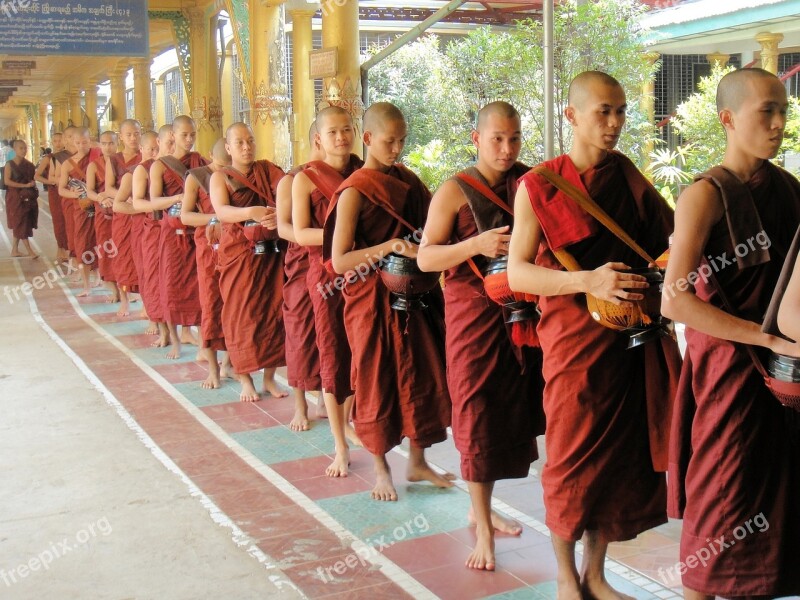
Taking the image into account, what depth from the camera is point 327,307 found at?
5254 millimetres

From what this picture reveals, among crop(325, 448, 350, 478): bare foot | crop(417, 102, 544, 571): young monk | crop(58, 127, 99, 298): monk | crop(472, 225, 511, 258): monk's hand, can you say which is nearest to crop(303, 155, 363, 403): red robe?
crop(325, 448, 350, 478): bare foot

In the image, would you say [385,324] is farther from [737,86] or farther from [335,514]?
[737,86]

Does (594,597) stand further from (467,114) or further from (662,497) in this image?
(467,114)

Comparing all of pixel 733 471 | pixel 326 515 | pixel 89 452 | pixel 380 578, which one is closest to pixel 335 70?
pixel 89 452

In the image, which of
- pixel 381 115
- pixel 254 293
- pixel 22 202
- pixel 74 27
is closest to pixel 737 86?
pixel 381 115

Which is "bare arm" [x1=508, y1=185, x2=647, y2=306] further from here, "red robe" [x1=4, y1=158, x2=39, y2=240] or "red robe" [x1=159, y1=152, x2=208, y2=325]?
"red robe" [x1=4, y1=158, x2=39, y2=240]

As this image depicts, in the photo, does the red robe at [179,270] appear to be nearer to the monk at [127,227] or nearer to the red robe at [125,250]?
the monk at [127,227]

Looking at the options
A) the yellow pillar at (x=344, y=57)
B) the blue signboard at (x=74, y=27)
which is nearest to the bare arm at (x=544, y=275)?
the yellow pillar at (x=344, y=57)

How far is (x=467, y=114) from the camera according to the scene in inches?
489

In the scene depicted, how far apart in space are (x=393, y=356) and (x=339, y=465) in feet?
2.77

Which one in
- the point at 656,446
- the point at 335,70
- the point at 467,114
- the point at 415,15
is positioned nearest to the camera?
the point at 656,446

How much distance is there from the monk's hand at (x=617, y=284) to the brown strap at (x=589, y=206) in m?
0.12

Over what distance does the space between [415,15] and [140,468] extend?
1774 cm

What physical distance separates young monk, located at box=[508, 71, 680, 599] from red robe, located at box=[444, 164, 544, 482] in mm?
551
